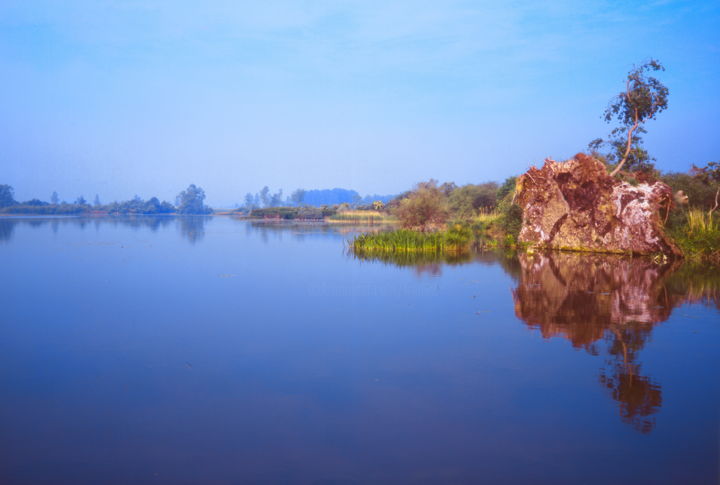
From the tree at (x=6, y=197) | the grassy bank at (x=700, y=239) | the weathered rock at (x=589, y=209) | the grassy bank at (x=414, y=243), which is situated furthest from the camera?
the tree at (x=6, y=197)

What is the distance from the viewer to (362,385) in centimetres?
554

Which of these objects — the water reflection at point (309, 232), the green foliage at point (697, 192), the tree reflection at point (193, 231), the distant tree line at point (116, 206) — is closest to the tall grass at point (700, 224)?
the green foliage at point (697, 192)

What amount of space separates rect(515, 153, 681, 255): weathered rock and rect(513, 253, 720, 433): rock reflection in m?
1.60

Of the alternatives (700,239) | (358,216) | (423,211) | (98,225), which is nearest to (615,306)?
(700,239)

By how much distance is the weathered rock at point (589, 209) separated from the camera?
1678 centimetres

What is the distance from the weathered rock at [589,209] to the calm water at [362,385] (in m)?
6.21

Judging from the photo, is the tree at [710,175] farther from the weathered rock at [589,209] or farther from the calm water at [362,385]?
the calm water at [362,385]

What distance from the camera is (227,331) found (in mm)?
7777

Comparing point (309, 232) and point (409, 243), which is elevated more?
point (409, 243)

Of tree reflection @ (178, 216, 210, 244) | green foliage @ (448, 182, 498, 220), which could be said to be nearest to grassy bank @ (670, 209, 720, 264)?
green foliage @ (448, 182, 498, 220)

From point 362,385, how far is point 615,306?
567 cm

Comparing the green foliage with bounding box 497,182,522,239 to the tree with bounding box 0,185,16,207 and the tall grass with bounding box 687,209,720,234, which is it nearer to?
the tall grass with bounding box 687,209,720,234

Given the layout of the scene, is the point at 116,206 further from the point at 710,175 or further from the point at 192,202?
the point at 710,175

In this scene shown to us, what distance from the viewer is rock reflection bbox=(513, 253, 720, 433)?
538cm
